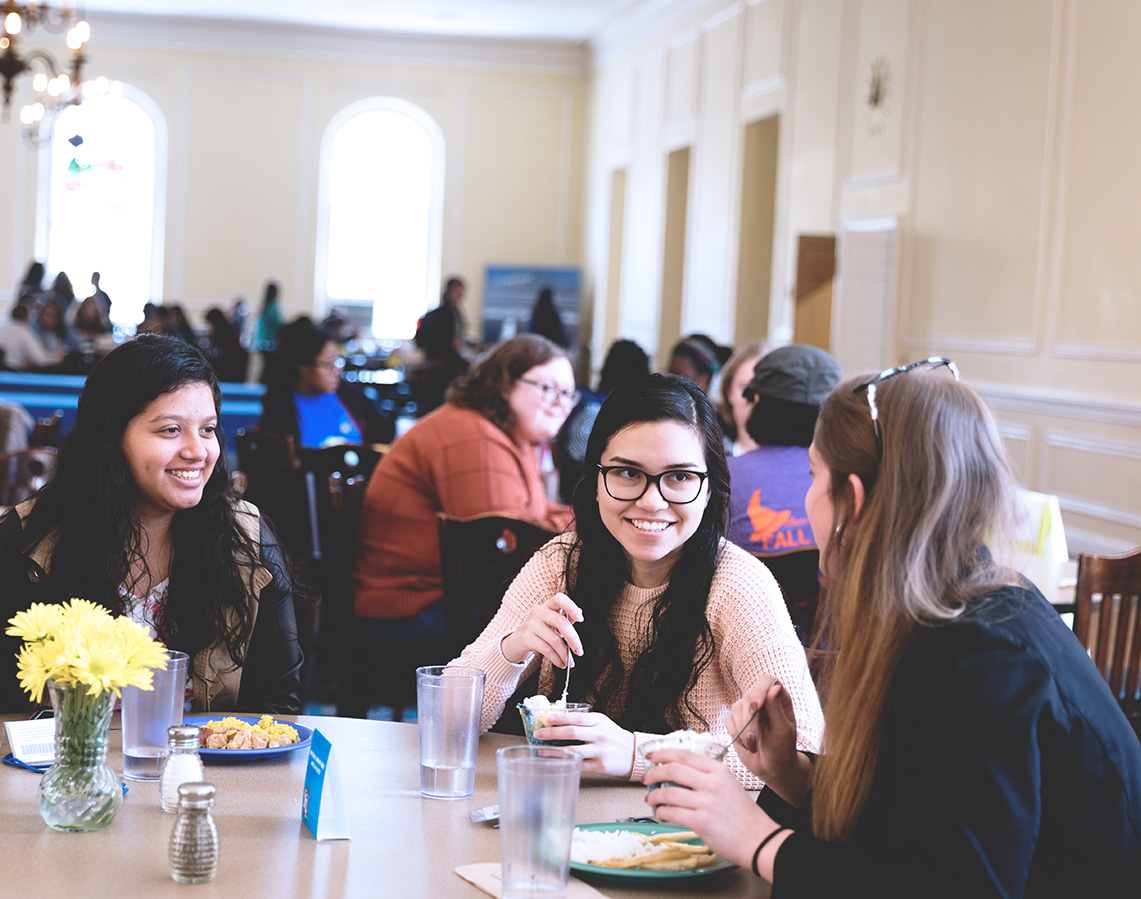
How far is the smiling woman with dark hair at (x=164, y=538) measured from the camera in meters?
1.84

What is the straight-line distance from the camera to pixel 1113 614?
273 centimetres

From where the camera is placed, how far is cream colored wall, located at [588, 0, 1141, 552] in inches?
209

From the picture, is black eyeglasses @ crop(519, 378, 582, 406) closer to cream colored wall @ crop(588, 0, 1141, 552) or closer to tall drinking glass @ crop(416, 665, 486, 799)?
tall drinking glass @ crop(416, 665, 486, 799)

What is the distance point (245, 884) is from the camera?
3.76 feet

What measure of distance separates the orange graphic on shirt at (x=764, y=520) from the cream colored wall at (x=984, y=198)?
119 inches

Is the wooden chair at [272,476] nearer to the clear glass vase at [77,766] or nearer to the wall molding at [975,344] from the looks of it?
the clear glass vase at [77,766]

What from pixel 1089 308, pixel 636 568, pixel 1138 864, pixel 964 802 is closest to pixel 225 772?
pixel 636 568

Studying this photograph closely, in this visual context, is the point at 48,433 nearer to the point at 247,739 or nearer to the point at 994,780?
the point at 247,739

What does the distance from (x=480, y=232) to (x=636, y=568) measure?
41.8 ft

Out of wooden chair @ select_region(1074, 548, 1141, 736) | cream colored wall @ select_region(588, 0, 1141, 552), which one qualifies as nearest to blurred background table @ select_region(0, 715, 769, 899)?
wooden chair @ select_region(1074, 548, 1141, 736)

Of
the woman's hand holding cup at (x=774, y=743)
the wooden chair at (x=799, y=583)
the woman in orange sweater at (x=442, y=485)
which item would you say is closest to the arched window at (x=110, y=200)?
the woman in orange sweater at (x=442, y=485)

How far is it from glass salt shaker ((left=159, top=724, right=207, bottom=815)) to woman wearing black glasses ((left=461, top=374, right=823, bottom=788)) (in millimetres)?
462

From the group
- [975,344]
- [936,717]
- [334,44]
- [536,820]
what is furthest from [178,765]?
[334,44]

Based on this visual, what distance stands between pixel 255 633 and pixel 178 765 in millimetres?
682
